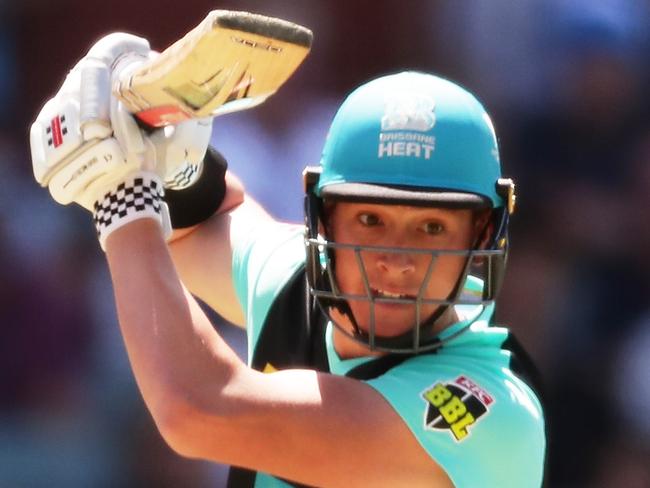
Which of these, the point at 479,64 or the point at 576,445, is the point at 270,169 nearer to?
the point at 479,64

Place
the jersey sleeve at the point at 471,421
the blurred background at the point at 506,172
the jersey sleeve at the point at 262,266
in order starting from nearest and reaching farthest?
the jersey sleeve at the point at 471,421 → the jersey sleeve at the point at 262,266 → the blurred background at the point at 506,172

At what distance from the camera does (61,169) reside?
2330mm

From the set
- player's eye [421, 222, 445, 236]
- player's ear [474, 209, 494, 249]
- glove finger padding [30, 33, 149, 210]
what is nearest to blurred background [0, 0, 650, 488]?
player's ear [474, 209, 494, 249]

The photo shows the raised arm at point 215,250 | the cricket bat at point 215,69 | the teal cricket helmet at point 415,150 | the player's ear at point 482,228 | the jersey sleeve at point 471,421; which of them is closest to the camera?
the cricket bat at point 215,69

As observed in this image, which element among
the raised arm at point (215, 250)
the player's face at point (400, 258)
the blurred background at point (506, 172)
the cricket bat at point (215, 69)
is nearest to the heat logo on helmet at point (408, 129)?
the player's face at point (400, 258)

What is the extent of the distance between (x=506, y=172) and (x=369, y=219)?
5.25 feet

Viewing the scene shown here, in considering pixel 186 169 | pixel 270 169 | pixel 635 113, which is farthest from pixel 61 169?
pixel 635 113

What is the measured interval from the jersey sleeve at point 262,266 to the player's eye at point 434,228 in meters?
0.47

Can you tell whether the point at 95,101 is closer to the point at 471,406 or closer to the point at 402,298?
the point at 402,298

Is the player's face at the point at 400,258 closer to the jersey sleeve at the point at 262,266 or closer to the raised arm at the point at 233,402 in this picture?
the raised arm at the point at 233,402

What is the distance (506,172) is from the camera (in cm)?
392

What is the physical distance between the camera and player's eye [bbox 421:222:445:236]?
7.79 ft

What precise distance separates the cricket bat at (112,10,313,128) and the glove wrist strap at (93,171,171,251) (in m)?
0.12

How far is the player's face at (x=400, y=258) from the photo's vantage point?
7.66 ft
